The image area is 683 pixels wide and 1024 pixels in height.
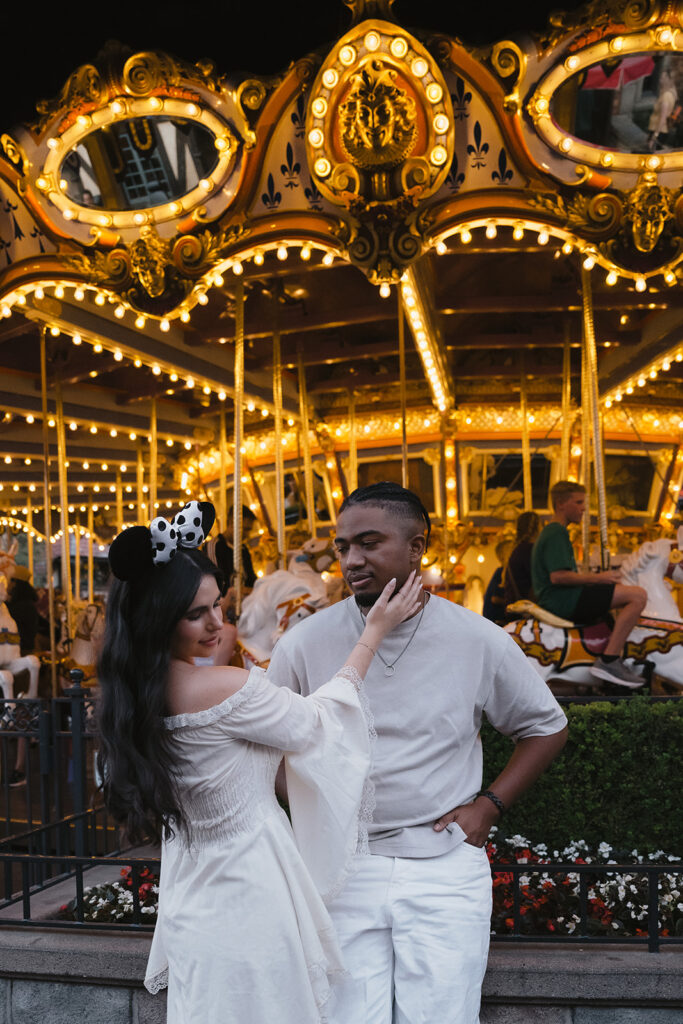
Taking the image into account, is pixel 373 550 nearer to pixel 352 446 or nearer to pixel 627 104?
pixel 627 104

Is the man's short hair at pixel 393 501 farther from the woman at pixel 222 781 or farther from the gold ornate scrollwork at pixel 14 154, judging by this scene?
the gold ornate scrollwork at pixel 14 154

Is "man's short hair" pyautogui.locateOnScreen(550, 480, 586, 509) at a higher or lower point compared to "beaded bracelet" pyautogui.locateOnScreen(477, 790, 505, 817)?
higher

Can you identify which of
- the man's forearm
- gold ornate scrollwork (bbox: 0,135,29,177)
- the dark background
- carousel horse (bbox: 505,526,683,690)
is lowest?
carousel horse (bbox: 505,526,683,690)

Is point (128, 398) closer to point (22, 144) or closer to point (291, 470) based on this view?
point (291, 470)

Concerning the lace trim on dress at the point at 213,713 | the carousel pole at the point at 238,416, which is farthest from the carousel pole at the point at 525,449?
the lace trim on dress at the point at 213,713

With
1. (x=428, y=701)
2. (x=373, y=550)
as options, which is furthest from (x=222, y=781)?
(x=373, y=550)

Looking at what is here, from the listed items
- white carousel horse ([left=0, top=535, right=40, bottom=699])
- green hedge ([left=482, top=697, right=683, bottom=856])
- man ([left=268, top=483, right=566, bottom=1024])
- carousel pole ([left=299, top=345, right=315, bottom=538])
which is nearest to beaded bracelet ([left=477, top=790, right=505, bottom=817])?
man ([left=268, top=483, right=566, bottom=1024])

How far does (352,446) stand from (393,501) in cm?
940

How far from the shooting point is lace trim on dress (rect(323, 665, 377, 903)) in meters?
2.34

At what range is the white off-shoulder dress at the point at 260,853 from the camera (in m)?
2.25

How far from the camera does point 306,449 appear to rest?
11.5 meters

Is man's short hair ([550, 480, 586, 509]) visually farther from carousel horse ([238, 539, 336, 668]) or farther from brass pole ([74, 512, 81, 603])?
brass pole ([74, 512, 81, 603])

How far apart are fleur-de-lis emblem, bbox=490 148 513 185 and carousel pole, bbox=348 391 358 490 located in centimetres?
527

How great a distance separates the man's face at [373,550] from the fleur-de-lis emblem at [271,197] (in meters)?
5.08
